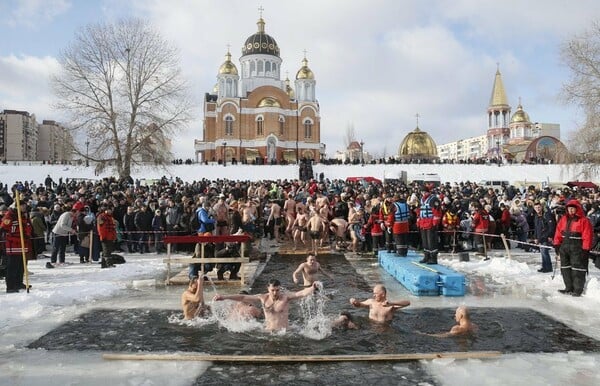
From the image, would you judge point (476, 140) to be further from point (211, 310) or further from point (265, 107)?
point (211, 310)

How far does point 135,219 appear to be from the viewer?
50.1 feet

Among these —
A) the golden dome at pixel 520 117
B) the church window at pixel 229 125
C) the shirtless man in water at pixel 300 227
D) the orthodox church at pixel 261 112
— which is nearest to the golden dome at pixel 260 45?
the orthodox church at pixel 261 112

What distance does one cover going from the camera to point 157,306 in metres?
8.79

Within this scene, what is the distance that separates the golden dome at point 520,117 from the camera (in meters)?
96.7

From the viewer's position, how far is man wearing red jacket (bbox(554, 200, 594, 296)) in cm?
923

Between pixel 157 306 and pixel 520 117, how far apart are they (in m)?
100

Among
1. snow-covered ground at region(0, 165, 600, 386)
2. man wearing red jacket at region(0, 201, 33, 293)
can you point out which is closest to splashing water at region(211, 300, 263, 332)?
snow-covered ground at region(0, 165, 600, 386)

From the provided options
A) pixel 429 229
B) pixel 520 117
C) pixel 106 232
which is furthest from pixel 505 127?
pixel 106 232

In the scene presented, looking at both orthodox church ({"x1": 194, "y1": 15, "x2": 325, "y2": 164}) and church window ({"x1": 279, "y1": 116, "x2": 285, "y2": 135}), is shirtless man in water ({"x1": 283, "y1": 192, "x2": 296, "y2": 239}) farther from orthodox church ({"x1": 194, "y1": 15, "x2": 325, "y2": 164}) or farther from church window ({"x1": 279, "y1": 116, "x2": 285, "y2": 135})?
church window ({"x1": 279, "y1": 116, "x2": 285, "y2": 135})

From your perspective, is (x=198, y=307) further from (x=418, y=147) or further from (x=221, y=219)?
(x=418, y=147)

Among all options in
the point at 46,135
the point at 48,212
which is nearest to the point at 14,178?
the point at 48,212

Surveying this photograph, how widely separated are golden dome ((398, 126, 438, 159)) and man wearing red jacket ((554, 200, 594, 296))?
237 ft

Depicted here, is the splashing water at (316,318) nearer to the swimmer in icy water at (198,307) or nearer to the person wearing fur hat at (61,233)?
the swimmer in icy water at (198,307)

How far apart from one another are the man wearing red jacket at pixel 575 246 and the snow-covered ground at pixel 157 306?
1.09 ft
